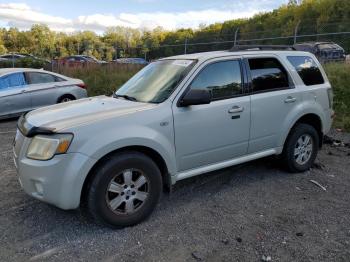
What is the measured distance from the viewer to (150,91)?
4.79m

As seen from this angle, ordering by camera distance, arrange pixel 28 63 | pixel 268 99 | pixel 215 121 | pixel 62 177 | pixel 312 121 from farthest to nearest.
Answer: pixel 28 63, pixel 312 121, pixel 268 99, pixel 215 121, pixel 62 177

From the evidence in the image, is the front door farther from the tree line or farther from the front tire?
the tree line

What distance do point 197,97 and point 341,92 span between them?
22.1 ft

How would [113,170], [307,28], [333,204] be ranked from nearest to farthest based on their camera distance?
1. [113,170]
2. [333,204]
3. [307,28]

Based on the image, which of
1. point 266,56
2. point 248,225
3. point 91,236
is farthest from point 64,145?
point 266,56

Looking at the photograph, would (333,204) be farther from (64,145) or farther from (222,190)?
(64,145)

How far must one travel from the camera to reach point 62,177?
12.4ft

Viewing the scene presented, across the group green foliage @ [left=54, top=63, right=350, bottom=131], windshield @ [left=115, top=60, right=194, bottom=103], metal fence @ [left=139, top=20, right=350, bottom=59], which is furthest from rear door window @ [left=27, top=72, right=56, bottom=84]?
metal fence @ [left=139, top=20, right=350, bottom=59]

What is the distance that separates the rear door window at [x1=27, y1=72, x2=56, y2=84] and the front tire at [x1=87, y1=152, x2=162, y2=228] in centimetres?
804

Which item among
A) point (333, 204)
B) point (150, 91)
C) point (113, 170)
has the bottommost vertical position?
point (333, 204)

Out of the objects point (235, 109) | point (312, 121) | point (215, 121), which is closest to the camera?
point (215, 121)

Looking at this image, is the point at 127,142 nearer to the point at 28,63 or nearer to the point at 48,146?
the point at 48,146

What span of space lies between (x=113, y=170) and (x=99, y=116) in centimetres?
59

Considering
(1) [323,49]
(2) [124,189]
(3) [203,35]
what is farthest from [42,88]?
(3) [203,35]
